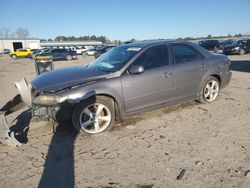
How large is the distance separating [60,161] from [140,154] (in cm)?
119

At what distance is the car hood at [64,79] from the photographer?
4391 millimetres

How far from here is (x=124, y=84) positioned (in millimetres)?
4703

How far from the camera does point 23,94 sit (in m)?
4.52

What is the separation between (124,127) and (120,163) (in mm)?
1400

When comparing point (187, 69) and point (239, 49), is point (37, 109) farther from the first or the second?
point (239, 49)

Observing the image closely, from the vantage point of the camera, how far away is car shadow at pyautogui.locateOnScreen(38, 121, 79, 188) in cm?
314

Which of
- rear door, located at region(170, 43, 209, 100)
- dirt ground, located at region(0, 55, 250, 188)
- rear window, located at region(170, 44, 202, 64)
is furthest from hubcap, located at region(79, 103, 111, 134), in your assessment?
rear window, located at region(170, 44, 202, 64)

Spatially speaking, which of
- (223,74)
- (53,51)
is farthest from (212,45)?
(223,74)

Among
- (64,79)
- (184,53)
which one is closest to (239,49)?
(184,53)

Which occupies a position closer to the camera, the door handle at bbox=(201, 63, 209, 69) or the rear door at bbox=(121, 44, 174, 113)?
the rear door at bbox=(121, 44, 174, 113)

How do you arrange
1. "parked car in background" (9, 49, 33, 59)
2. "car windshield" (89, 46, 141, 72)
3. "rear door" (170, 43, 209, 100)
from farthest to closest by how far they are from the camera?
"parked car in background" (9, 49, 33, 59), "rear door" (170, 43, 209, 100), "car windshield" (89, 46, 141, 72)

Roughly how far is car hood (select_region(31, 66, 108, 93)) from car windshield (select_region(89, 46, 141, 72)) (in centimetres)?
26

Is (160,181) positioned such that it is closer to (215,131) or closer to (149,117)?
(215,131)

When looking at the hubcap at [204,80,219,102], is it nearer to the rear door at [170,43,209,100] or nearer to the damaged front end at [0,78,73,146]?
the rear door at [170,43,209,100]
